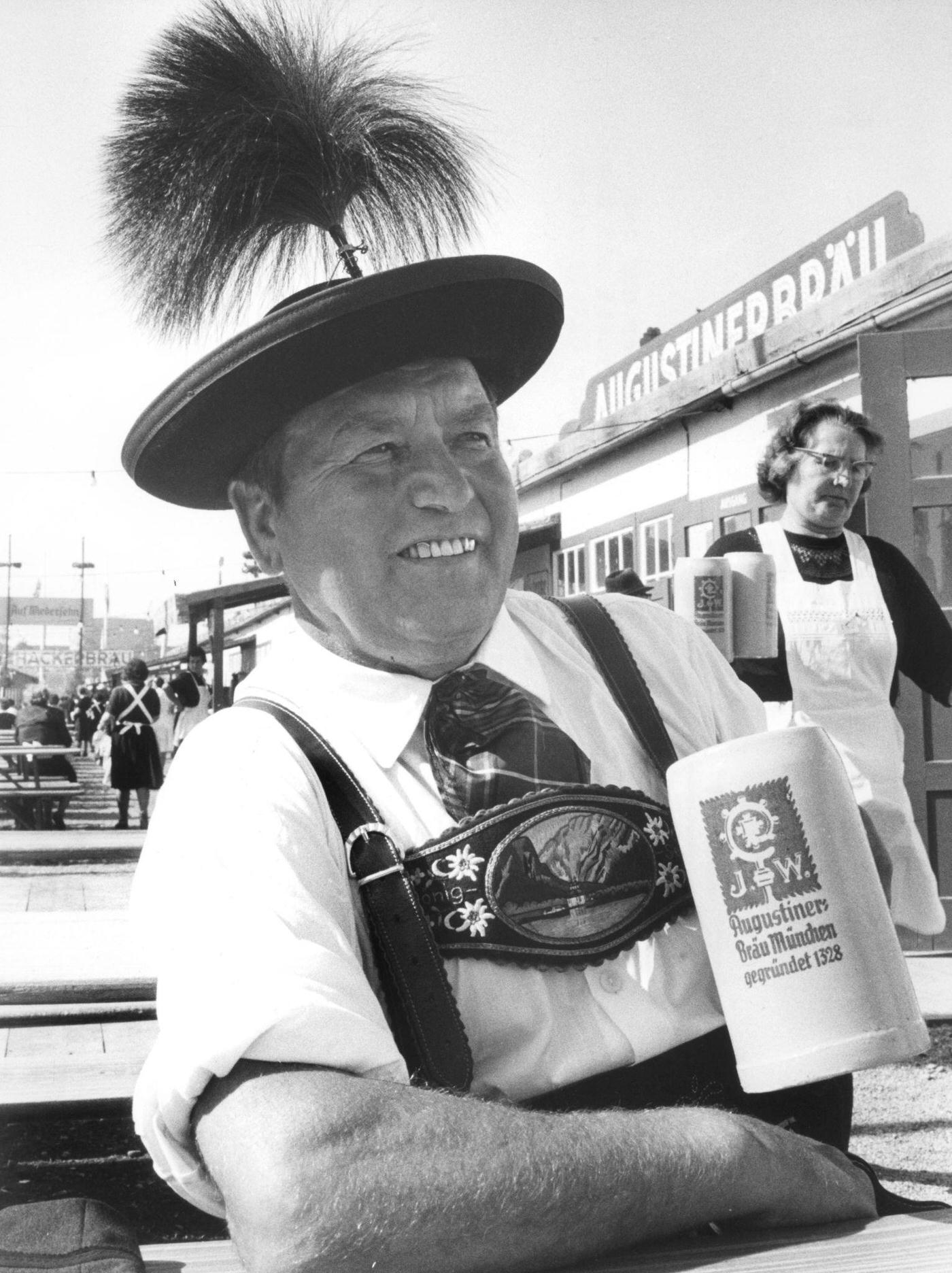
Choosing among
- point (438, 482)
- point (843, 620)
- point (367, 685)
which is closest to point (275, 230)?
point (438, 482)

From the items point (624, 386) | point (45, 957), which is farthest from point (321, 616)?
point (624, 386)

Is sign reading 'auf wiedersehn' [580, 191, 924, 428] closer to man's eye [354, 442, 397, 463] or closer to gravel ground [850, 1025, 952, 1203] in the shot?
gravel ground [850, 1025, 952, 1203]

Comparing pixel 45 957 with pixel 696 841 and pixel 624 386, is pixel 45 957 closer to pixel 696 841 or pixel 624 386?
pixel 696 841

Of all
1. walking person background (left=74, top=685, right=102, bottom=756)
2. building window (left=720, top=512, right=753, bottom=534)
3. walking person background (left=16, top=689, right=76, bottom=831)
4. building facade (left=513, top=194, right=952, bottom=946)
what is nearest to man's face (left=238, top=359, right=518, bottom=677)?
building facade (left=513, top=194, right=952, bottom=946)

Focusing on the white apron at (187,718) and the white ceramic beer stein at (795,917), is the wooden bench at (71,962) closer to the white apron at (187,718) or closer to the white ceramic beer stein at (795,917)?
the white ceramic beer stein at (795,917)

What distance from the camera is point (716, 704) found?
1163 millimetres

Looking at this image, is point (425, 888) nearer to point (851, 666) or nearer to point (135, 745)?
point (851, 666)

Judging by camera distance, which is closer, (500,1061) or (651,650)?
(500,1061)

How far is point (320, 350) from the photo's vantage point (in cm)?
100

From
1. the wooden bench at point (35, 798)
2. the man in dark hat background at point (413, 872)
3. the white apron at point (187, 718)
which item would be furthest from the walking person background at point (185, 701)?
the man in dark hat background at point (413, 872)

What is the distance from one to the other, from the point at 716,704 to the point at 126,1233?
2.14 ft

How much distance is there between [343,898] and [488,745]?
190mm

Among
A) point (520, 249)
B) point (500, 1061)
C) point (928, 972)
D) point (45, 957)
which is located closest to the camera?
point (500, 1061)

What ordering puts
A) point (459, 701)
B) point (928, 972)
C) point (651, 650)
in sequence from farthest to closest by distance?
point (928, 972) < point (651, 650) < point (459, 701)
